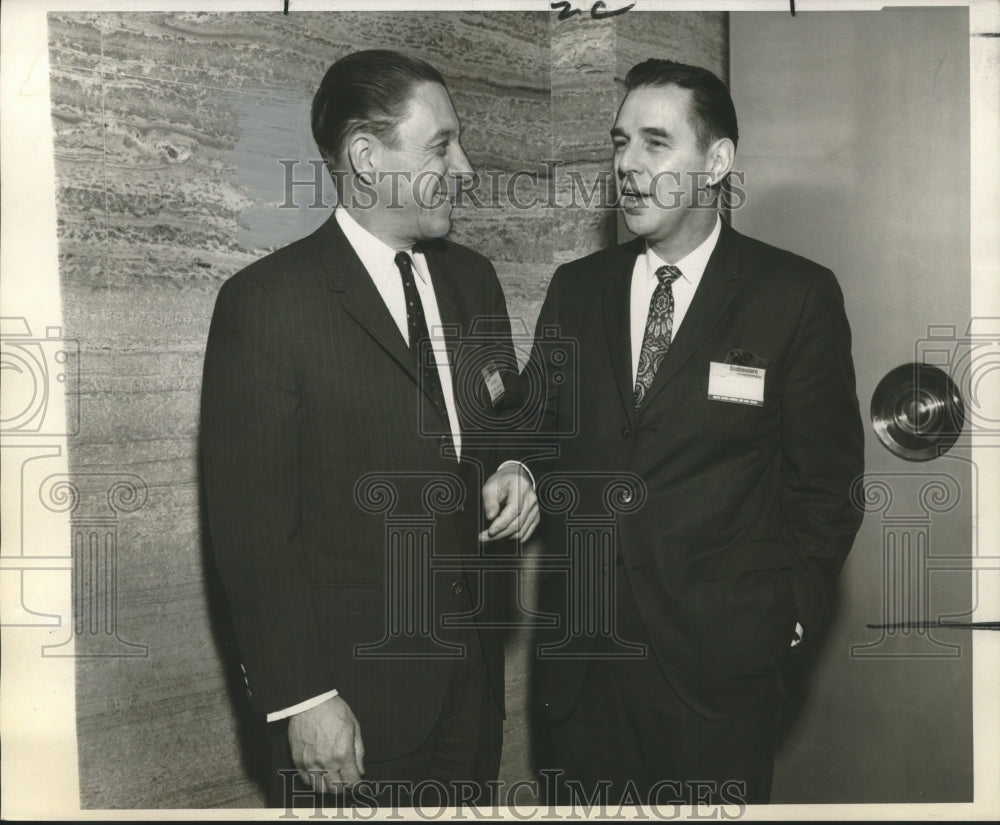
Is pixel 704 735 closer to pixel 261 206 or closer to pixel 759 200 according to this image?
pixel 759 200

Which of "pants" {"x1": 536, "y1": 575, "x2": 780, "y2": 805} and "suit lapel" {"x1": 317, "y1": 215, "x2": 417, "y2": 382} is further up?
"suit lapel" {"x1": 317, "y1": 215, "x2": 417, "y2": 382}

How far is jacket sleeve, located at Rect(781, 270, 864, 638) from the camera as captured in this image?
91.0 inches

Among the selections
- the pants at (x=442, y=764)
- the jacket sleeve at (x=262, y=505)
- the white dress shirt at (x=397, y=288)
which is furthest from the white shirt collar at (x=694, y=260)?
the pants at (x=442, y=764)

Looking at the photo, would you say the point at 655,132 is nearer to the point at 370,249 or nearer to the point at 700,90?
the point at 700,90

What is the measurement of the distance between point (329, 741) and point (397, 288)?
104cm

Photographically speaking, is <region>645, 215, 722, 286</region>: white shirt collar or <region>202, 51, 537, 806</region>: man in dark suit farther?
<region>645, 215, 722, 286</region>: white shirt collar

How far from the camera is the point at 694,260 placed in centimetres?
234

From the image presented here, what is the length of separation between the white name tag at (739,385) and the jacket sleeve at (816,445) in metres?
0.07

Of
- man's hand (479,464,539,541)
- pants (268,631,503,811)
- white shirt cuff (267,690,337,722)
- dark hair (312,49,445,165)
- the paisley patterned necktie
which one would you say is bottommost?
pants (268,631,503,811)

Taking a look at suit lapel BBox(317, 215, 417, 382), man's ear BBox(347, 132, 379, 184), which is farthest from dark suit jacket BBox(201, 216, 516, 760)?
man's ear BBox(347, 132, 379, 184)

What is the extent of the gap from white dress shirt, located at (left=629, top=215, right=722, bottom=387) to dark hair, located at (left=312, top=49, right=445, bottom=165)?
2.25 feet

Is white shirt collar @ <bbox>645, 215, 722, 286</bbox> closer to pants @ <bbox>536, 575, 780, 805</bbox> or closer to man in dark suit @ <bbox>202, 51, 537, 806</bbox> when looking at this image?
man in dark suit @ <bbox>202, 51, 537, 806</bbox>

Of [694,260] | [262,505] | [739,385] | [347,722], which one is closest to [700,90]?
[694,260]

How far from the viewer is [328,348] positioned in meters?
2.18
